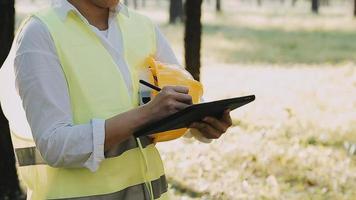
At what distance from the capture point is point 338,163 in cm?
631

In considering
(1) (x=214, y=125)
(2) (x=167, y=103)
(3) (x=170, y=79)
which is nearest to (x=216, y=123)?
(1) (x=214, y=125)

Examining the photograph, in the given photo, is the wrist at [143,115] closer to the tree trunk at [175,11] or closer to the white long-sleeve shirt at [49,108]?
the white long-sleeve shirt at [49,108]

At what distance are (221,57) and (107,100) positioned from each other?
1623cm

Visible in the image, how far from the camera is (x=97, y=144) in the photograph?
1.74 metres

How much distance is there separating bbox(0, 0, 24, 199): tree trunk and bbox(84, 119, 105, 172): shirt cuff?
332 centimetres

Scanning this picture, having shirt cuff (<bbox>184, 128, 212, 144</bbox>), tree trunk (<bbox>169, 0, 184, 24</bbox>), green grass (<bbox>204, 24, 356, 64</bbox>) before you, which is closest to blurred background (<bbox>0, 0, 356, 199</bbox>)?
green grass (<bbox>204, 24, 356, 64</bbox>)

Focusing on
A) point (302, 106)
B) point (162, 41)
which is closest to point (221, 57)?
point (302, 106)

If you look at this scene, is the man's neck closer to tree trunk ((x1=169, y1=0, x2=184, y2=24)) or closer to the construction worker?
the construction worker

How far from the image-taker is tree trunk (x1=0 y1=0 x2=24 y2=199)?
16.1 ft

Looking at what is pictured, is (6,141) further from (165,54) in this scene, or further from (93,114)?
(93,114)

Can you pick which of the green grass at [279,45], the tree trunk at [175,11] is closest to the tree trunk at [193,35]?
the green grass at [279,45]

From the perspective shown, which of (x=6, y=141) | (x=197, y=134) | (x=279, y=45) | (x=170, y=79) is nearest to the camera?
(x=170, y=79)

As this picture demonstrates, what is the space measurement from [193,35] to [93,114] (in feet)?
20.8

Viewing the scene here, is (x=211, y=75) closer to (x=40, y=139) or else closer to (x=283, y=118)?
(x=283, y=118)
